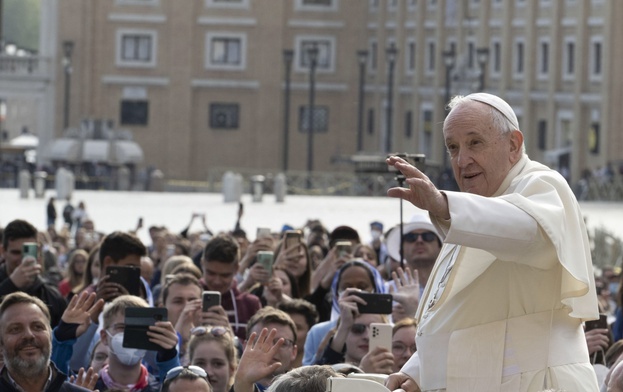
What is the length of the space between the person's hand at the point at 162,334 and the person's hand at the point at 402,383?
9.51 feet

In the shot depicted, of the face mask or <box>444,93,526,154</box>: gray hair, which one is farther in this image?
the face mask

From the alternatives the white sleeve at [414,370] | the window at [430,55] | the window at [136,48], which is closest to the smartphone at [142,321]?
the white sleeve at [414,370]

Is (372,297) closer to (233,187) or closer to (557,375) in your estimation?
(557,375)

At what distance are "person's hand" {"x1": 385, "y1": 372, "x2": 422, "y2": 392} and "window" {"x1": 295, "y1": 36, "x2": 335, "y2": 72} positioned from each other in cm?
7842

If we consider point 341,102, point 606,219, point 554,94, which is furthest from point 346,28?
point 606,219

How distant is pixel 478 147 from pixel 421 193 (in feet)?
1.76

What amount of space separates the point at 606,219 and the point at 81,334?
115 ft

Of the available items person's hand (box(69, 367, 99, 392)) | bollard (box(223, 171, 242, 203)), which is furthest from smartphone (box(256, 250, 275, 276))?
bollard (box(223, 171, 242, 203))

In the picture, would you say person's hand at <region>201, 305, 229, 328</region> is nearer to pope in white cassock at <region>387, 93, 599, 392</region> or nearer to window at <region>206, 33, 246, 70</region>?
pope in white cassock at <region>387, 93, 599, 392</region>

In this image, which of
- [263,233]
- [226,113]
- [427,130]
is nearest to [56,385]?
[263,233]

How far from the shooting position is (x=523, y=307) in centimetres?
637

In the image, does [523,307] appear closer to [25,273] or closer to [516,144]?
[516,144]

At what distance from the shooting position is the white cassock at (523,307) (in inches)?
244

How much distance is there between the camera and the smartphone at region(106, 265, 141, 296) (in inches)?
449
